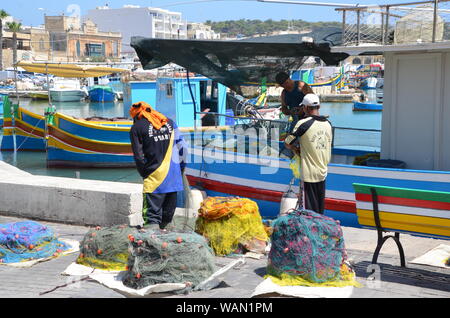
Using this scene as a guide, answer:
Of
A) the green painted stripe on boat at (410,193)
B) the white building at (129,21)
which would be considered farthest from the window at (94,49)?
the green painted stripe on boat at (410,193)

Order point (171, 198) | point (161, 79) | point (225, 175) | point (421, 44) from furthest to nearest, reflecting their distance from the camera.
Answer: point (161, 79) → point (225, 175) → point (421, 44) → point (171, 198)

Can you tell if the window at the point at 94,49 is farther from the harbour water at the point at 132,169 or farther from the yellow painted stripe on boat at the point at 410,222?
the yellow painted stripe on boat at the point at 410,222

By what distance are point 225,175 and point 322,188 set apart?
367 centimetres

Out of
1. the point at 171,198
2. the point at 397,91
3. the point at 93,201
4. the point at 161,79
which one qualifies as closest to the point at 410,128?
the point at 397,91

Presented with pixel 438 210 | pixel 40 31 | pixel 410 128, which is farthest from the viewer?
pixel 40 31

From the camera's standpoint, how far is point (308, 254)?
17.2ft

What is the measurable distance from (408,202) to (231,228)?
207 cm

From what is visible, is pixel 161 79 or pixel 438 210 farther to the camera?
pixel 161 79

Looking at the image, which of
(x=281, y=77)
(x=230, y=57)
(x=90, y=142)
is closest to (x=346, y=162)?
(x=281, y=77)

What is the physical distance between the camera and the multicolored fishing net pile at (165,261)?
17.3 ft

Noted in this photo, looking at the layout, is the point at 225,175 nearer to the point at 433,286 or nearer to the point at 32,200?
the point at 32,200

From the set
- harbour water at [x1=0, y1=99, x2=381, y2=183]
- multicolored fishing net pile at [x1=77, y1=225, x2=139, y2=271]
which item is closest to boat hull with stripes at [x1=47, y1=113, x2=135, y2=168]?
harbour water at [x1=0, y1=99, x2=381, y2=183]

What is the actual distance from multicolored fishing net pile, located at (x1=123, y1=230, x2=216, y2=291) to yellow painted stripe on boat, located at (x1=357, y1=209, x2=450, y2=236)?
170cm

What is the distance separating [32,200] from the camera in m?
8.34
